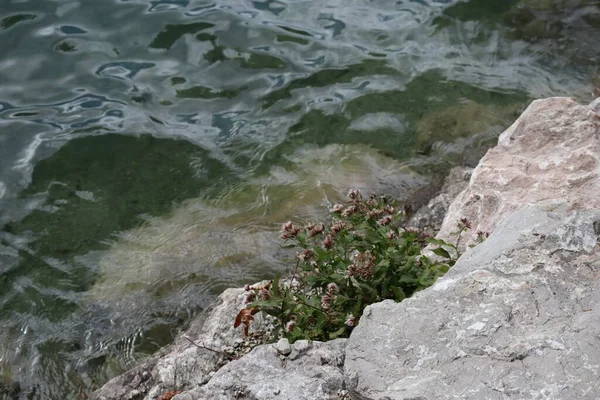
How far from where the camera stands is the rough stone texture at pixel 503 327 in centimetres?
296

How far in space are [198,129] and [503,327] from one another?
5.71m

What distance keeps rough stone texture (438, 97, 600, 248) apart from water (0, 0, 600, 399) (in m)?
1.98

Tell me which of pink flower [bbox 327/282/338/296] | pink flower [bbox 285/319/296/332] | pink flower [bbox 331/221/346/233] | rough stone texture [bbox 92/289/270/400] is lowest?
rough stone texture [bbox 92/289/270/400]

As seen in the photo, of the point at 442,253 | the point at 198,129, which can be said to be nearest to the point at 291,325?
the point at 442,253

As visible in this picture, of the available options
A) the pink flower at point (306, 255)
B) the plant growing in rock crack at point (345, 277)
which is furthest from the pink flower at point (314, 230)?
the pink flower at point (306, 255)

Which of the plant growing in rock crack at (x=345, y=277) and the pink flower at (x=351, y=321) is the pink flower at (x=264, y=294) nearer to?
the plant growing in rock crack at (x=345, y=277)

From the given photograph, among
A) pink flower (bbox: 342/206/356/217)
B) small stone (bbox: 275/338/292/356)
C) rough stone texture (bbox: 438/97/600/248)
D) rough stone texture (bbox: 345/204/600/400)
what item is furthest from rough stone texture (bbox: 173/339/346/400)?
rough stone texture (bbox: 438/97/600/248)

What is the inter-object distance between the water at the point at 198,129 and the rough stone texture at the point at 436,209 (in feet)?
1.47

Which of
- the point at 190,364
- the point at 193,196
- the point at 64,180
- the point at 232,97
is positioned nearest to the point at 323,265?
the point at 190,364

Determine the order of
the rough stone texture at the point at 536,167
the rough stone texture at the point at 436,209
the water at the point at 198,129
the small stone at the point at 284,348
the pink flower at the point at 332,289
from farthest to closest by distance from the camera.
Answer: the rough stone texture at the point at 436,209
the water at the point at 198,129
the rough stone texture at the point at 536,167
the pink flower at the point at 332,289
the small stone at the point at 284,348

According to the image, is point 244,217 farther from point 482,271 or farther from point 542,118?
point 482,271

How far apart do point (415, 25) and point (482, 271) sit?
7226 millimetres

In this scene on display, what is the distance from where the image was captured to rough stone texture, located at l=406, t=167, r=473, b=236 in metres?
6.46

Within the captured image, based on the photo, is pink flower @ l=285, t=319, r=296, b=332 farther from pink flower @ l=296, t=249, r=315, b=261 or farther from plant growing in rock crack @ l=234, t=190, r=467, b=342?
pink flower @ l=296, t=249, r=315, b=261
